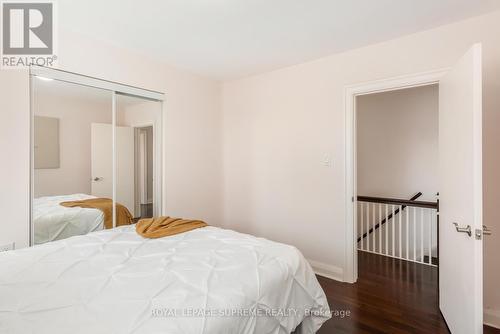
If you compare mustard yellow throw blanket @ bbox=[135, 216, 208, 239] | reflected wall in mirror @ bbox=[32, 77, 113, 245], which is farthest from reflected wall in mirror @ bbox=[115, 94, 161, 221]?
mustard yellow throw blanket @ bbox=[135, 216, 208, 239]

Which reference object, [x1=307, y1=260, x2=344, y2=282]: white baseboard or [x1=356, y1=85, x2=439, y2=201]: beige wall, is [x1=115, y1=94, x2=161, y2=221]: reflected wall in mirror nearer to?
[x1=307, y1=260, x2=344, y2=282]: white baseboard

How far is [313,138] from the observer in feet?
9.82

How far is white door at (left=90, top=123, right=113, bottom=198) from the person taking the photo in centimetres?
268

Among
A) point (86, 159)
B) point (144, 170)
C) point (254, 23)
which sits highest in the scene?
point (254, 23)

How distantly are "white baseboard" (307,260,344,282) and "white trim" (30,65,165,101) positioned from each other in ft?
8.69

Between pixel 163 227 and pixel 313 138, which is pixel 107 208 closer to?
pixel 163 227

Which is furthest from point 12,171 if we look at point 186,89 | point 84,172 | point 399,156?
point 399,156

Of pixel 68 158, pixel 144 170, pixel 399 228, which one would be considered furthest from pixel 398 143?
pixel 68 158

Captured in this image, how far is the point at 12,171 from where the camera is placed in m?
2.04

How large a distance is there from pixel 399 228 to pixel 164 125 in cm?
333

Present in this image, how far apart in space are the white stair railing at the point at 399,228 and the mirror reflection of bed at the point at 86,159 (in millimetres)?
3008

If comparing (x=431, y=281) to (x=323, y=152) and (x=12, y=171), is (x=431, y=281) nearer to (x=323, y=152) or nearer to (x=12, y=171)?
(x=323, y=152)

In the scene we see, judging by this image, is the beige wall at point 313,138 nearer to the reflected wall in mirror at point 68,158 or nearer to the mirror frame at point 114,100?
the mirror frame at point 114,100

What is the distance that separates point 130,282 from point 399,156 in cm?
429
